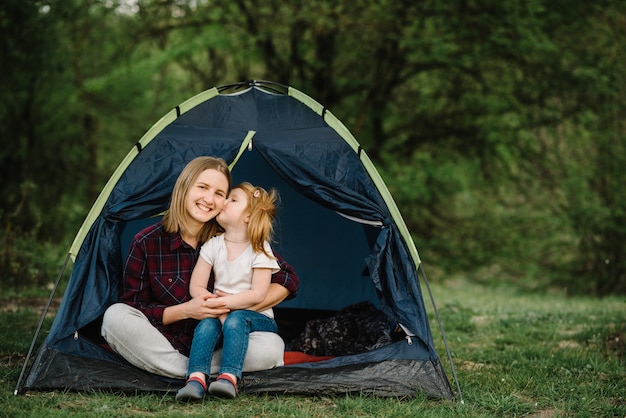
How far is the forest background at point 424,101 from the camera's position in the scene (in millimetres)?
9375

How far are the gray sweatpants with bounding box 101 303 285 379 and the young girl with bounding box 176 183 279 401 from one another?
11cm

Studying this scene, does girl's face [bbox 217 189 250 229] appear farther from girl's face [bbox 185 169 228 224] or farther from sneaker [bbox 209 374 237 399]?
sneaker [bbox 209 374 237 399]

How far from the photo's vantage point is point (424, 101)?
38.8 ft

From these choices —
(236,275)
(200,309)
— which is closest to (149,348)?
(200,309)

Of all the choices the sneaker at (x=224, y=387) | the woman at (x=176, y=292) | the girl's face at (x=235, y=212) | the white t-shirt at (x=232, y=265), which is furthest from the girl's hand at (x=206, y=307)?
the girl's face at (x=235, y=212)

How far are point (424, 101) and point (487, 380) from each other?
27.3 ft

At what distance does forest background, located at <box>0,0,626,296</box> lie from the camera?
9.38 meters

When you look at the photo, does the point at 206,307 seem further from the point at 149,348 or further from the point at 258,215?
the point at 258,215

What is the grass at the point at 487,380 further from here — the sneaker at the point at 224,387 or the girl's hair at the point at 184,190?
the girl's hair at the point at 184,190

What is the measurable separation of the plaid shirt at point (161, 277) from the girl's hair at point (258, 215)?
247 mm

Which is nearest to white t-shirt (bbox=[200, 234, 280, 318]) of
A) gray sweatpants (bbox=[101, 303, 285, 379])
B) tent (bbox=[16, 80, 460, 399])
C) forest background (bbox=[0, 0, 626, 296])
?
gray sweatpants (bbox=[101, 303, 285, 379])

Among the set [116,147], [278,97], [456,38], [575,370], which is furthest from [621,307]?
[116,147]

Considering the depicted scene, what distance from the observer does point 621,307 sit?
6.86 meters

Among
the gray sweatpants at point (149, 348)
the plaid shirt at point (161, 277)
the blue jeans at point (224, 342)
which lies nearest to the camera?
the blue jeans at point (224, 342)
